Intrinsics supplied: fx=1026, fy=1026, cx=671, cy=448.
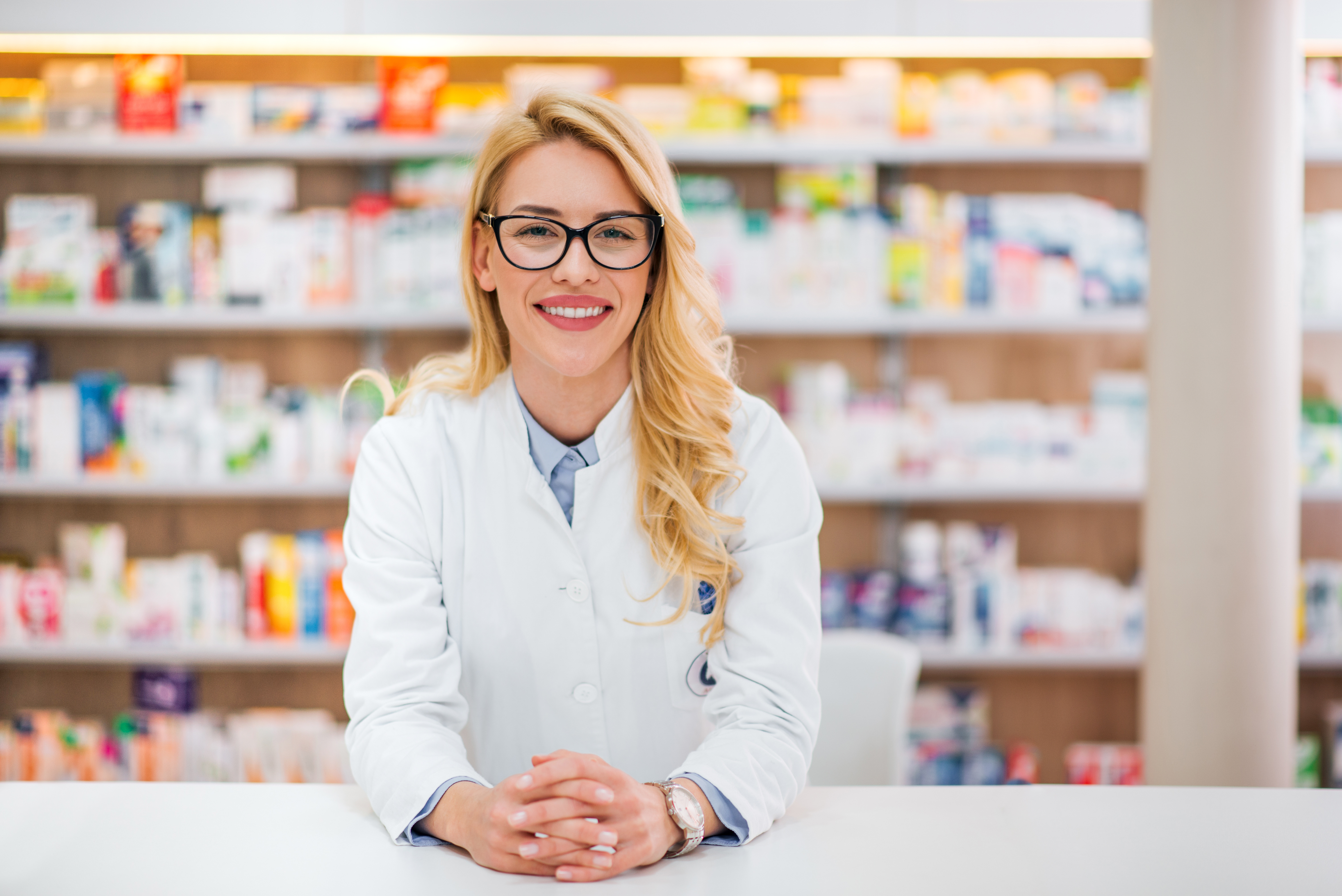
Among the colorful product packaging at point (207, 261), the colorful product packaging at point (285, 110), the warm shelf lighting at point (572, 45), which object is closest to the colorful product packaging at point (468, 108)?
the warm shelf lighting at point (572, 45)

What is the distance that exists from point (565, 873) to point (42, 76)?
11.5 ft

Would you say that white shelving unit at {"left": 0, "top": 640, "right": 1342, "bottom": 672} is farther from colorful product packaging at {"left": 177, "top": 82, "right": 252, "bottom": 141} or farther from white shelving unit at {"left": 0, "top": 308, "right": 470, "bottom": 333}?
colorful product packaging at {"left": 177, "top": 82, "right": 252, "bottom": 141}

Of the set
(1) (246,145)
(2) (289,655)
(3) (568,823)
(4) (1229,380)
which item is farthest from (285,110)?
(3) (568,823)

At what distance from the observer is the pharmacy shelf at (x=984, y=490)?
10.6 feet

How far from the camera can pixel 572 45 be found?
333 centimetres

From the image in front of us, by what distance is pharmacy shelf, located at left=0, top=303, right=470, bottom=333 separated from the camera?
10.5 feet

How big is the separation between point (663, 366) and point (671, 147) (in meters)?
2.03

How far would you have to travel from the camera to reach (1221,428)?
1.81 m

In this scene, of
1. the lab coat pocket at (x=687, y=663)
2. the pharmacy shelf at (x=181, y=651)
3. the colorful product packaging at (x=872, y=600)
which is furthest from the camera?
the colorful product packaging at (x=872, y=600)

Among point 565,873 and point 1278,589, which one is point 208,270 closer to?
point 565,873

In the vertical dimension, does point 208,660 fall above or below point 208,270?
below

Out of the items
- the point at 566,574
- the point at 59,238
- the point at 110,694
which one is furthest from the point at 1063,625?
the point at 59,238

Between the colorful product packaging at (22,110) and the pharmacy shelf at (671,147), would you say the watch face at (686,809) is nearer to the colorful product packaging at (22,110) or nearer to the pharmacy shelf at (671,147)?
the pharmacy shelf at (671,147)

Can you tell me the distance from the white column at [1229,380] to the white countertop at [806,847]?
610 mm
